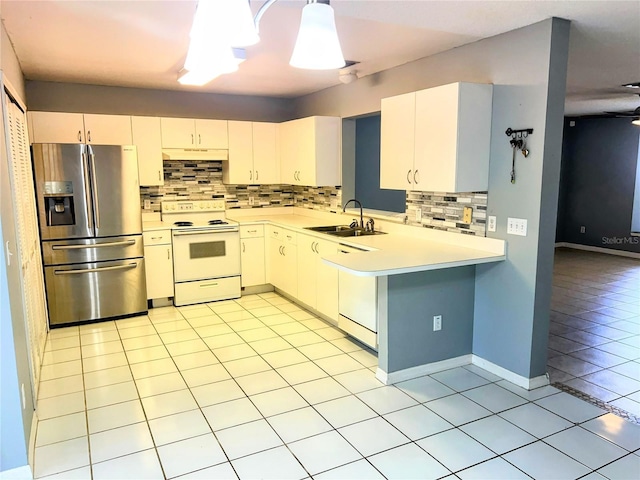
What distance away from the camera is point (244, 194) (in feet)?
19.1

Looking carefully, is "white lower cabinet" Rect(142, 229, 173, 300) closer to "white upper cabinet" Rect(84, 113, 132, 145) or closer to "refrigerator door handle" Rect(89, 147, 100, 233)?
"refrigerator door handle" Rect(89, 147, 100, 233)

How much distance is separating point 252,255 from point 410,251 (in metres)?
2.47

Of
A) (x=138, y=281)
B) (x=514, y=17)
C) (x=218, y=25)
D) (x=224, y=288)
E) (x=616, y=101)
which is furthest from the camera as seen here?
(x=616, y=101)

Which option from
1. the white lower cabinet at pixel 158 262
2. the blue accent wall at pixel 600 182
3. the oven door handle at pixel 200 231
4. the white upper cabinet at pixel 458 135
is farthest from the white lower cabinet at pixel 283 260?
the blue accent wall at pixel 600 182

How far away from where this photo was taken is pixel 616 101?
5953 millimetres

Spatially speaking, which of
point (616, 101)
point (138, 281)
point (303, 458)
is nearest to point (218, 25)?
point (303, 458)

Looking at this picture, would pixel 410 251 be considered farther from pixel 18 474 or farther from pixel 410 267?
pixel 18 474

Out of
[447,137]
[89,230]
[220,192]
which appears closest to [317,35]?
[447,137]

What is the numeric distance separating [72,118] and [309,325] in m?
3.11

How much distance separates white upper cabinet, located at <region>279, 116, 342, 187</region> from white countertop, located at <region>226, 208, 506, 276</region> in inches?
26.3

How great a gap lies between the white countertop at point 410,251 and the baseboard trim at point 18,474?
6.25 ft

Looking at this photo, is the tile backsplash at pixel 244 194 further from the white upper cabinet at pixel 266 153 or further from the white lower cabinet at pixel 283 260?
the white lower cabinet at pixel 283 260

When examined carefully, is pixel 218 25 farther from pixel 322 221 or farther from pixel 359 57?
pixel 322 221

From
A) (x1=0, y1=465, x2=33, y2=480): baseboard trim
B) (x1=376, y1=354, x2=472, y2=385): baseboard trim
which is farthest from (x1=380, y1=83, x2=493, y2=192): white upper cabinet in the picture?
(x1=0, y1=465, x2=33, y2=480): baseboard trim
